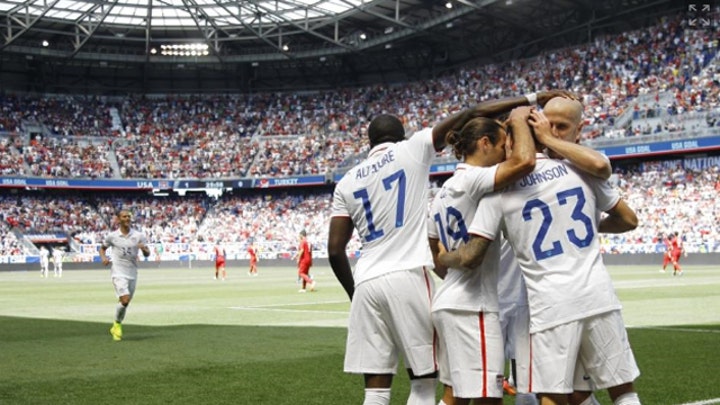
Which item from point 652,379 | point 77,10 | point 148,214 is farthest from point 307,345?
point 148,214

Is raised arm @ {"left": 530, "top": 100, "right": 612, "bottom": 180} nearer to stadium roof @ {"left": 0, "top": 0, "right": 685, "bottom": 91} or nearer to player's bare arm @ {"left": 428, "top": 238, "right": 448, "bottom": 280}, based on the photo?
player's bare arm @ {"left": 428, "top": 238, "right": 448, "bottom": 280}

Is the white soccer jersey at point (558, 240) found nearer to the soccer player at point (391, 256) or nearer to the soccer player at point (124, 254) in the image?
the soccer player at point (391, 256)

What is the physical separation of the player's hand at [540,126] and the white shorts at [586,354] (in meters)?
1.07

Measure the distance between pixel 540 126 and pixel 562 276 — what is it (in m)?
0.87

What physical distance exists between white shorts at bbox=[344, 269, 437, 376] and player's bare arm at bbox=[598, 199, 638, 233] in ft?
3.93

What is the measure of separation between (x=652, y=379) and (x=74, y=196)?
70.9 m

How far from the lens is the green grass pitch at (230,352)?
9.27m

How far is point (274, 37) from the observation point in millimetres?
70875

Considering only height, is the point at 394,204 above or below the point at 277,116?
below

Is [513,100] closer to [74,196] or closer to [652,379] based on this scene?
[652,379]

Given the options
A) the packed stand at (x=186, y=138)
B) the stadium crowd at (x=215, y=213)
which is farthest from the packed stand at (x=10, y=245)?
the packed stand at (x=186, y=138)

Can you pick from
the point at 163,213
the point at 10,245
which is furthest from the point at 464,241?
the point at 163,213

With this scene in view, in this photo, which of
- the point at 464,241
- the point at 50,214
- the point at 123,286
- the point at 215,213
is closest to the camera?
the point at 464,241

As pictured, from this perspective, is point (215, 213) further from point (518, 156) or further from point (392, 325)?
point (518, 156)
